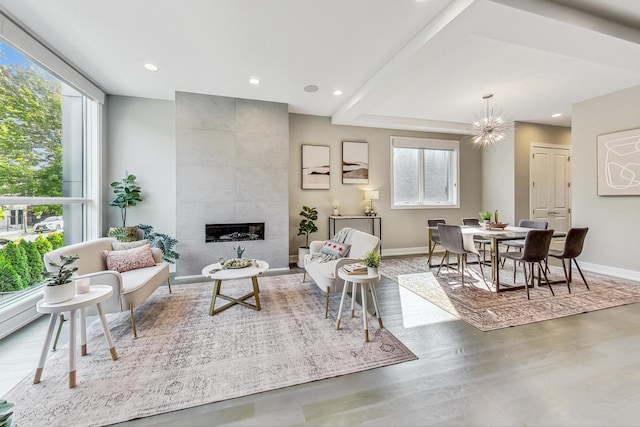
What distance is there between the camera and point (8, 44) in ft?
8.53

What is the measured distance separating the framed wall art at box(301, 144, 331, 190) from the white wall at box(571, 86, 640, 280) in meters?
4.57

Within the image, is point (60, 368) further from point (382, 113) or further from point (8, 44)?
point (382, 113)

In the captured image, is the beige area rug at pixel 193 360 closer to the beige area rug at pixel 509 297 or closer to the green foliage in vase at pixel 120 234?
the beige area rug at pixel 509 297

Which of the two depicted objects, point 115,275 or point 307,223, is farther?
point 307,223

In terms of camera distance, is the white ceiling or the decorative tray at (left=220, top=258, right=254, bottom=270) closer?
the white ceiling

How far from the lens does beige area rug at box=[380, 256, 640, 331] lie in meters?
2.80

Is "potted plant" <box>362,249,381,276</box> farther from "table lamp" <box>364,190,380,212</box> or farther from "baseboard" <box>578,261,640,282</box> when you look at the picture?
"baseboard" <box>578,261,640,282</box>

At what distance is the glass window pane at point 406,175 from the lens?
6.14 metres

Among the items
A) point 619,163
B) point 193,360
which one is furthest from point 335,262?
point 619,163

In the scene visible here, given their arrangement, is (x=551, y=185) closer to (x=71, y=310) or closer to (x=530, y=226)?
(x=530, y=226)

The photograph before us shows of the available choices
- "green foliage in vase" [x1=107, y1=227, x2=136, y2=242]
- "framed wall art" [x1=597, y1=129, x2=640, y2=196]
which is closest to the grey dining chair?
"framed wall art" [x1=597, y1=129, x2=640, y2=196]

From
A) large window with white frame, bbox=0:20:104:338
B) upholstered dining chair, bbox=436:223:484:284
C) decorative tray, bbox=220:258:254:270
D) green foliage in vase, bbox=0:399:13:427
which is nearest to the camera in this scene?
green foliage in vase, bbox=0:399:13:427

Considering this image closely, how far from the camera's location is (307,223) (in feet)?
16.8

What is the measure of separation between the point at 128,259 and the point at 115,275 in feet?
2.51
